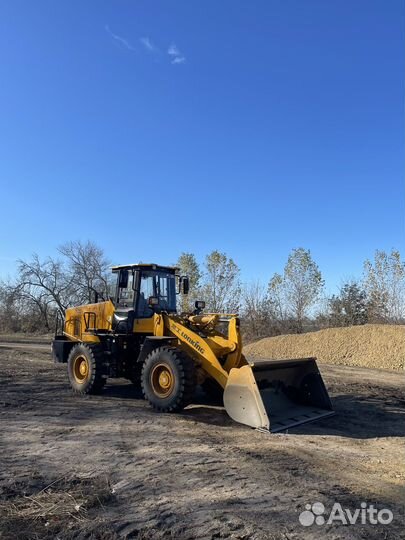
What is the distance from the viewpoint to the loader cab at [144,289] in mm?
10336

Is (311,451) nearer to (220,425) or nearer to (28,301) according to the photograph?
(220,425)

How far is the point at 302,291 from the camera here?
35.5 metres

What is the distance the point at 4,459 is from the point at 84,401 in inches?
155

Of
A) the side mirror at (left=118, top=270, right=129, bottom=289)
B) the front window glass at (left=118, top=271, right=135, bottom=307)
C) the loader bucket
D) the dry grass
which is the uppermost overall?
the side mirror at (left=118, top=270, right=129, bottom=289)

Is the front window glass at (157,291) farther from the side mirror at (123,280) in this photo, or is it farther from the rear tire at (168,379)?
the rear tire at (168,379)

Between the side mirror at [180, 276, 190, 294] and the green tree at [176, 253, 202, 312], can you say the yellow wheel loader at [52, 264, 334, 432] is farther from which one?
the green tree at [176, 253, 202, 312]

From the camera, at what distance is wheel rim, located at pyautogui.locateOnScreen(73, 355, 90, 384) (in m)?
10.8

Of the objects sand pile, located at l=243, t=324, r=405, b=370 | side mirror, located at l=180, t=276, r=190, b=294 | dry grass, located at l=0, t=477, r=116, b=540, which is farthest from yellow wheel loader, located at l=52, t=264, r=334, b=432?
sand pile, located at l=243, t=324, r=405, b=370

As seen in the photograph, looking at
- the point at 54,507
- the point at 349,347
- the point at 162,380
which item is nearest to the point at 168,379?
A: the point at 162,380

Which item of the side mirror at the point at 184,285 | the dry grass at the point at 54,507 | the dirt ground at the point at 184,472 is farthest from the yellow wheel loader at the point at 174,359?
the dry grass at the point at 54,507

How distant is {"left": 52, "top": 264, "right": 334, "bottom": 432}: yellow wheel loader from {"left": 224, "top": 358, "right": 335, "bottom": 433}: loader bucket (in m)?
0.02

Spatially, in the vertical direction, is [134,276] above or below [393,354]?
above

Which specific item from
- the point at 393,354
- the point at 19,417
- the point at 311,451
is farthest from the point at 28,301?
the point at 311,451

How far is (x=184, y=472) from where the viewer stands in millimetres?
5414
